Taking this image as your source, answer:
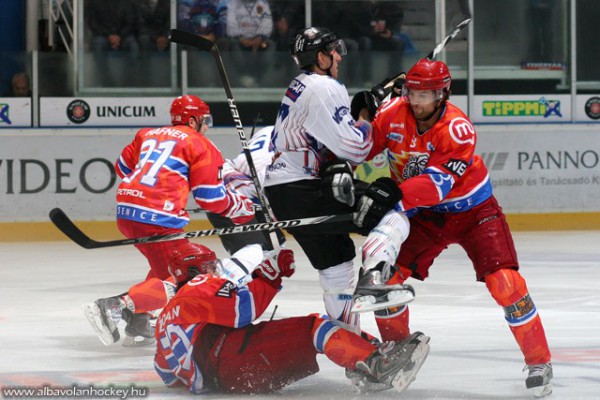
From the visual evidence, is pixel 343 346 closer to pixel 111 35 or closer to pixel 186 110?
pixel 186 110

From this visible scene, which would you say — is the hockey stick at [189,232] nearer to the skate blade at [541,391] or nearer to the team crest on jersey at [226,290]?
the team crest on jersey at [226,290]

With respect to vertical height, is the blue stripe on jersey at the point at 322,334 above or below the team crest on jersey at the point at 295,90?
below

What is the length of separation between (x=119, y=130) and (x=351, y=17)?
2.18m

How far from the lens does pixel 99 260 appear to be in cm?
816

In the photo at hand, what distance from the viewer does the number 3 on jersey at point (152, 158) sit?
507 cm

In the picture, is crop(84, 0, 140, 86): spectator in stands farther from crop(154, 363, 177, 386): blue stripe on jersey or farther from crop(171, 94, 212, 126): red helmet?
crop(154, 363, 177, 386): blue stripe on jersey

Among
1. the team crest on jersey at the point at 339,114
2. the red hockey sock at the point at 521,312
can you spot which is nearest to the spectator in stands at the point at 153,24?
the team crest on jersey at the point at 339,114

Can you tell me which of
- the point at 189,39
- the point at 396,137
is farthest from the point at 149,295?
the point at 396,137

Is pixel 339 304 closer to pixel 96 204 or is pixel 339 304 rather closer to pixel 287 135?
pixel 287 135

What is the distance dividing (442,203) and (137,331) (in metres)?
1.59

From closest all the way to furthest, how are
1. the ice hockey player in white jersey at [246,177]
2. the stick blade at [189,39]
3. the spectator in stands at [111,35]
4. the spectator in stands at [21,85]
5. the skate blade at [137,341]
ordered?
the stick blade at [189,39] < the skate blade at [137,341] < the ice hockey player in white jersey at [246,177] < the spectator in stands at [21,85] < the spectator in stands at [111,35]

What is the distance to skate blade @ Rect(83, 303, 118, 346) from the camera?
4922 mm

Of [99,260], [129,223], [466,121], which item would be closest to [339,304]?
[466,121]

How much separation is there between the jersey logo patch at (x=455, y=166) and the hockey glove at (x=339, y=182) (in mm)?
332
